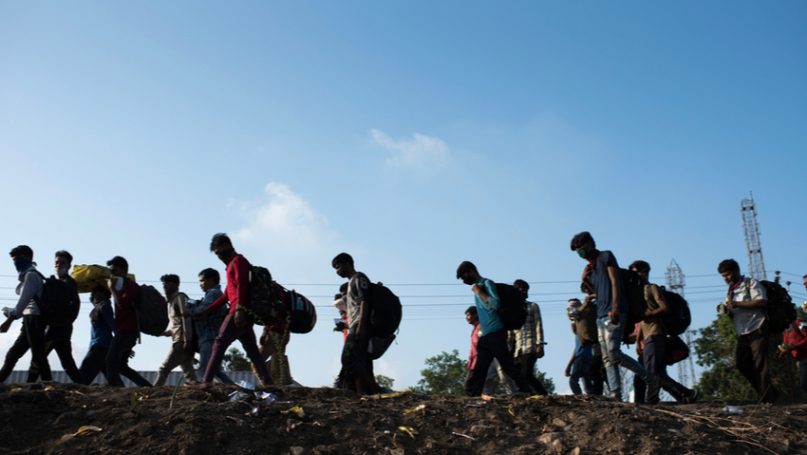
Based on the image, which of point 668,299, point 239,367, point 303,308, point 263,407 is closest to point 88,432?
point 263,407

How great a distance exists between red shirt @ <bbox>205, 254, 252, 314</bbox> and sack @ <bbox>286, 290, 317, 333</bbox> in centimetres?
66

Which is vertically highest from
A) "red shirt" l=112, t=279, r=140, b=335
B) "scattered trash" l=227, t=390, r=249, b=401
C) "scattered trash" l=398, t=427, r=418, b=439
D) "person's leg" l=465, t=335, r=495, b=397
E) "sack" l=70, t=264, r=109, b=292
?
"sack" l=70, t=264, r=109, b=292

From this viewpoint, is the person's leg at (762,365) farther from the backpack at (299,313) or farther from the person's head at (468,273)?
the backpack at (299,313)

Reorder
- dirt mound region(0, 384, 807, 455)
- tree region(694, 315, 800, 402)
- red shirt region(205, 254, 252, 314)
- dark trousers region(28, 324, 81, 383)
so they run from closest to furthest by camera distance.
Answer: dirt mound region(0, 384, 807, 455) < red shirt region(205, 254, 252, 314) < dark trousers region(28, 324, 81, 383) < tree region(694, 315, 800, 402)

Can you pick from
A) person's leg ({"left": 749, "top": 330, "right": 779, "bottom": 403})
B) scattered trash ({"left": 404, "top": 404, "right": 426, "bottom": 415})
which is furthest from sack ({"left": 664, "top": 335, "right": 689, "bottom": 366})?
scattered trash ({"left": 404, "top": 404, "right": 426, "bottom": 415})

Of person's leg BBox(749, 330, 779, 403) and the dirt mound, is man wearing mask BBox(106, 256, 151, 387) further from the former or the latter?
person's leg BBox(749, 330, 779, 403)

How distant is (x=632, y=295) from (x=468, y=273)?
5.39 ft

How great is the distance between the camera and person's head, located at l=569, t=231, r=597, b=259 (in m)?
8.30

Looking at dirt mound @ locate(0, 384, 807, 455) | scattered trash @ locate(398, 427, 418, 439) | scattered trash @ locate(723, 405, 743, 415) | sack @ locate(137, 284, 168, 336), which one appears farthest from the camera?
sack @ locate(137, 284, 168, 336)

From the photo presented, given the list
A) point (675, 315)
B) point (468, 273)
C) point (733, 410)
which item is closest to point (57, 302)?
point (468, 273)

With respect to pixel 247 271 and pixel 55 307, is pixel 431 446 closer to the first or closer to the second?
pixel 247 271

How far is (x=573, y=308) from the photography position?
1060cm

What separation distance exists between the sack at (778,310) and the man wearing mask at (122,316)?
22.0 feet

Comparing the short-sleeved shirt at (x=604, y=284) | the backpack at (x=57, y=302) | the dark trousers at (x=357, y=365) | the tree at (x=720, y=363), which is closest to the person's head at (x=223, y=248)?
the dark trousers at (x=357, y=365)
